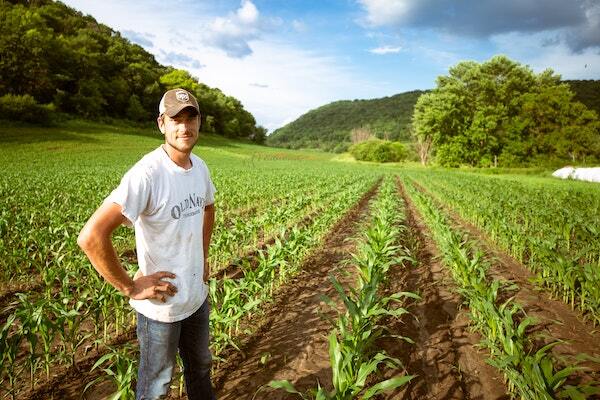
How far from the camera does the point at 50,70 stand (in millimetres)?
48656

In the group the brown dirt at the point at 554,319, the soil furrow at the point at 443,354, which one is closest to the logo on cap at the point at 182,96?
the soil furrow at the point at 443,354

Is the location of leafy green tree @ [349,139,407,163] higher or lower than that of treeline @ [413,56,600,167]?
lower

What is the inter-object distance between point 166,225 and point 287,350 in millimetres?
2705

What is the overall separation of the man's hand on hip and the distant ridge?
357 ft

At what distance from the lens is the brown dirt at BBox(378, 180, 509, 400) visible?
3.26m

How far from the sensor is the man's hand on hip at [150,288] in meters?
1.85

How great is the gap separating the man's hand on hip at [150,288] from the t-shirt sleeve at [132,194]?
35 cm

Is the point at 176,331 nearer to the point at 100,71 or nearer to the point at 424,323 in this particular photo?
the point at 424,323

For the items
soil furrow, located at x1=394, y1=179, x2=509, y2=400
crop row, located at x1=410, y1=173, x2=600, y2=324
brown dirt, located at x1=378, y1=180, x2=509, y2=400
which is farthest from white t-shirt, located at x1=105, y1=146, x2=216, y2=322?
crop row, located at x1=410, y1=173, x2=600, y2=324

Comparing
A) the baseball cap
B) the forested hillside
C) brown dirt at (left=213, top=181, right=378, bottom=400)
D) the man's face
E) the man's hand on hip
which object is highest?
the forested hillside

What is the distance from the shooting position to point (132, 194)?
5.59 feet

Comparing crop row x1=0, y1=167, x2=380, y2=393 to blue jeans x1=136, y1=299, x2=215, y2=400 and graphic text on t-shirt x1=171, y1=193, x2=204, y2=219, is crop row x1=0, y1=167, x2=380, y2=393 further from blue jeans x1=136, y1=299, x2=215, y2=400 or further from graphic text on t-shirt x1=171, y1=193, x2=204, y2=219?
graphic text on t-shirt x1=171, y1=193, x2=204, y2=219

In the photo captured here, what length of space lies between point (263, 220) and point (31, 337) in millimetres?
5639

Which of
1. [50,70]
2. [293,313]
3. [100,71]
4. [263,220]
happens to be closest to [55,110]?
[50,70]
